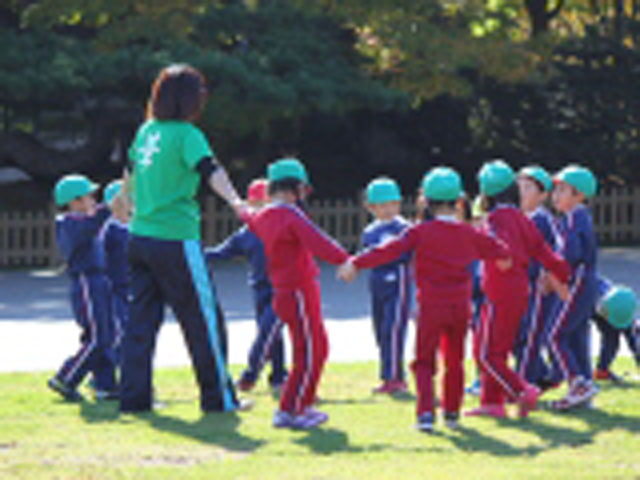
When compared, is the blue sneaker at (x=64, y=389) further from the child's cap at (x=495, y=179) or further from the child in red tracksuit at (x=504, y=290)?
the child's cap at (x=495, y=179)

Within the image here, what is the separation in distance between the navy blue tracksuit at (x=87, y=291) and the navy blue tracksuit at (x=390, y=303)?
182 centimetres

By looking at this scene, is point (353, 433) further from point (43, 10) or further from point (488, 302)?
point (43, 10)

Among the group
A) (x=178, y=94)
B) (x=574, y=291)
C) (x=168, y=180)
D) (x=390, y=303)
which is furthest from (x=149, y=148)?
(x=574, y=291)

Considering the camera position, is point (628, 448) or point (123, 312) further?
point (123, 312)

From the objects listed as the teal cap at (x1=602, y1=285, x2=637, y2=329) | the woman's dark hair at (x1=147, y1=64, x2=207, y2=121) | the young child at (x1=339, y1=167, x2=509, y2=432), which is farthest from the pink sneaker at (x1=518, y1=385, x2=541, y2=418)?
the woman's dark hair at (x1=147, y1=64, x2=207, y2=121)

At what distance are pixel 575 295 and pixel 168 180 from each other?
2.58 meters

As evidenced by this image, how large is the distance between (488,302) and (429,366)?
72cm

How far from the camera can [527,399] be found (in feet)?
27.3

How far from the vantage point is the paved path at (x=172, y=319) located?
12.7m

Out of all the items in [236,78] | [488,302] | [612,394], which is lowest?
[612,394]

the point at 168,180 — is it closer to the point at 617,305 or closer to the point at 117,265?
the point at 117,265

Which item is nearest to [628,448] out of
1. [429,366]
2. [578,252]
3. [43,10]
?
[429,366]

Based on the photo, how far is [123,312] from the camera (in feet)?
33.3

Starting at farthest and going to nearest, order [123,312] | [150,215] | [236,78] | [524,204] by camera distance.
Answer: [236,78] → [123,312] → [524,204] → [150,215]
